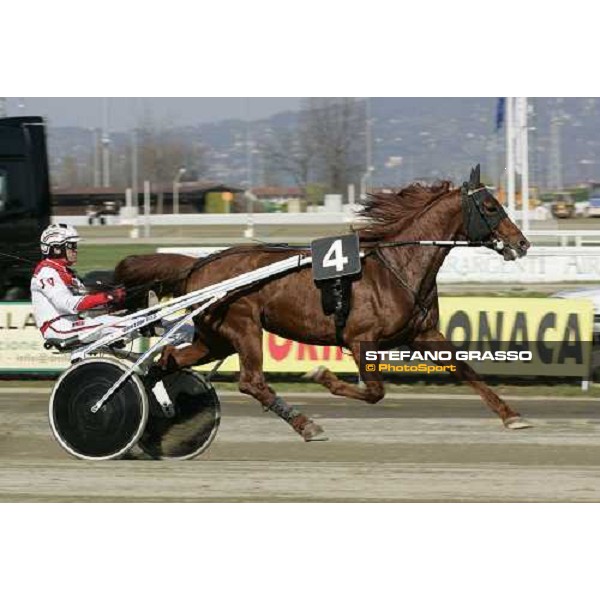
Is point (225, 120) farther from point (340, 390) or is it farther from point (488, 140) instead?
point (340, 390)

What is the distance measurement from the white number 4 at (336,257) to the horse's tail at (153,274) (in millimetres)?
1145

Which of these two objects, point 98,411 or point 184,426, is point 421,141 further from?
point 98,411

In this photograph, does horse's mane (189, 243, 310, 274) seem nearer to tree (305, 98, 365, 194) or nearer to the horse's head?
the horse's head

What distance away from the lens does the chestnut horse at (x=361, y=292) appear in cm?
850

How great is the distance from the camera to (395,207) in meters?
9.03

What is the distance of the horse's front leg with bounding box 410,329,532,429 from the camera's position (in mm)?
8398

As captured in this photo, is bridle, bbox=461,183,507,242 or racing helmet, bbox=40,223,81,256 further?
bridle, bbox=461,183,507,242

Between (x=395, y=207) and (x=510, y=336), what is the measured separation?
16.5 ft

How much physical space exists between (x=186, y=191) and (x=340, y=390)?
2783cm

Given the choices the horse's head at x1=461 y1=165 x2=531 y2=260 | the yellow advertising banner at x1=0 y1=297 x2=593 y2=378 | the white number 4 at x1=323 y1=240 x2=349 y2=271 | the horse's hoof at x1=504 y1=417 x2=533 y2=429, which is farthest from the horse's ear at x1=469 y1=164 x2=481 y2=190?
the yellow advertising banner at x1=0 y1=297 x2=593 y2=378

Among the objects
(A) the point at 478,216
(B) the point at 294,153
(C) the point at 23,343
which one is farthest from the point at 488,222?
(B) the point at 294,153

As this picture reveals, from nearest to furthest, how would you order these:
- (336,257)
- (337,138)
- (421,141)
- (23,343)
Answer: (336,257)
(23,343)
(337,138)
(421,141)

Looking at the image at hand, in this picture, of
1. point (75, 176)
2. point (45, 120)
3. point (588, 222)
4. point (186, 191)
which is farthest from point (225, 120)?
point (45, 120)

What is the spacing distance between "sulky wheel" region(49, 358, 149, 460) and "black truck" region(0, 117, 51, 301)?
336 inches
